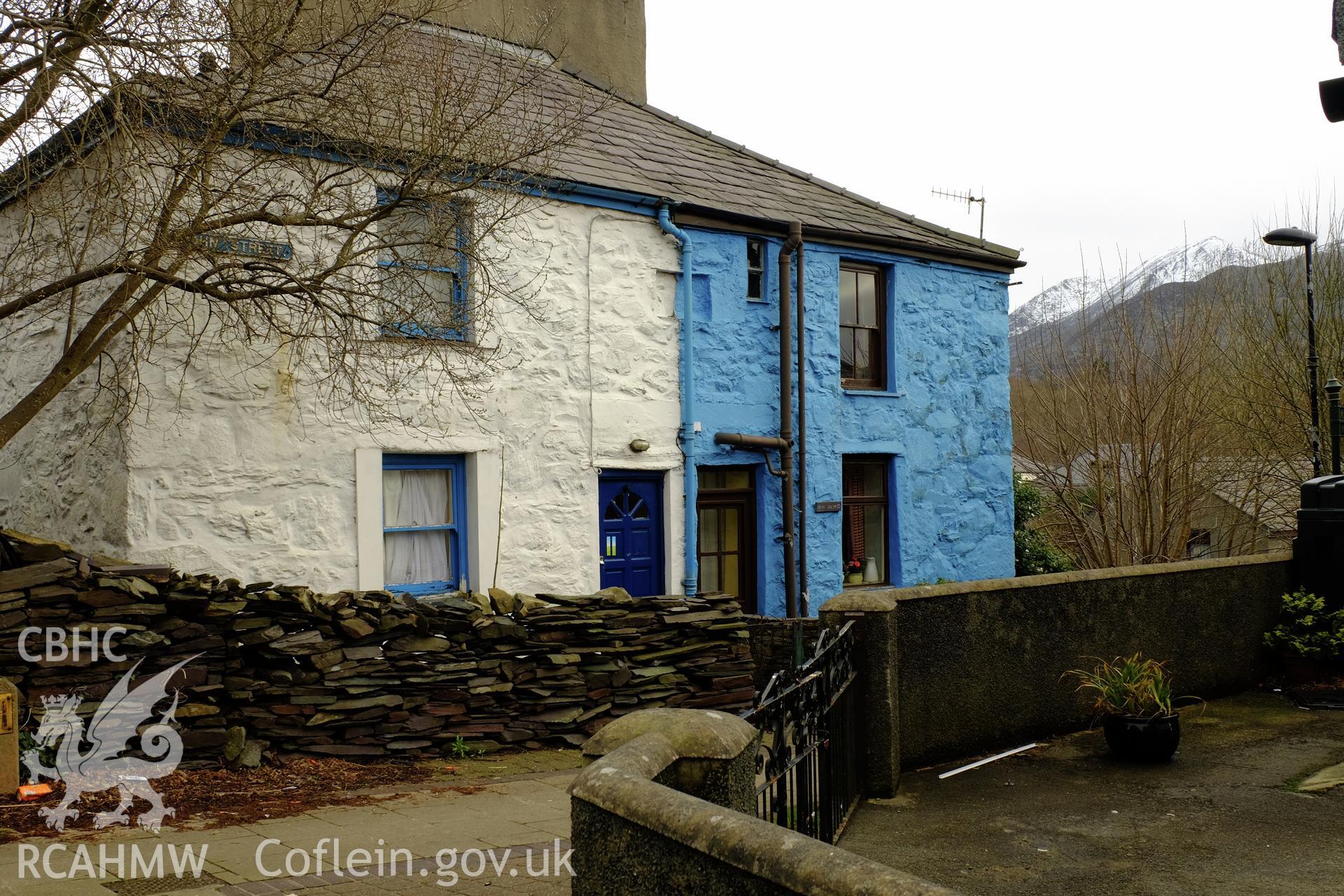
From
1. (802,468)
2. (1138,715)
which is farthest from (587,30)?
(1138,715)

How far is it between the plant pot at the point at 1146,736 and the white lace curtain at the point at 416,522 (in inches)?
257

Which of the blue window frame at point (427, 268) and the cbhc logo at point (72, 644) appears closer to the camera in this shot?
the cbhc logo at point (72, 644)

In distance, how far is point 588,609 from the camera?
10414mm

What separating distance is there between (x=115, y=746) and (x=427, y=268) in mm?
4593

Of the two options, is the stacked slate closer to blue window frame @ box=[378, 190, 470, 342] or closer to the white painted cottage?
the white painted cottage

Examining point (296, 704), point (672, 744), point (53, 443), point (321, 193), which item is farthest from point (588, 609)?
point (672, 744)

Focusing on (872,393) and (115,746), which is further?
(872,393)

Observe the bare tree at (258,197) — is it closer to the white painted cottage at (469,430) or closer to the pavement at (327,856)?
the white painted cottage at (469,430)

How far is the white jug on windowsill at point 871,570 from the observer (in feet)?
50.1

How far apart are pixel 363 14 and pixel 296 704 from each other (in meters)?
5.57

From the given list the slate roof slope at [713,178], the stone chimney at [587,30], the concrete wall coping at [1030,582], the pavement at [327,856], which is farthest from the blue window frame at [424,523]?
the stone chimney at [587,30]

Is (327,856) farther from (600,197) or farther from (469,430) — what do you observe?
(600,197)

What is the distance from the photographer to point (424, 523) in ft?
37.7

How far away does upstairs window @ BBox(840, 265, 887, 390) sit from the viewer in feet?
49.8
